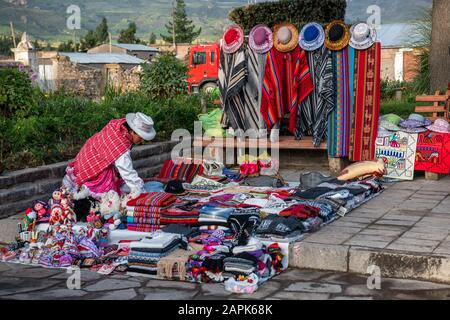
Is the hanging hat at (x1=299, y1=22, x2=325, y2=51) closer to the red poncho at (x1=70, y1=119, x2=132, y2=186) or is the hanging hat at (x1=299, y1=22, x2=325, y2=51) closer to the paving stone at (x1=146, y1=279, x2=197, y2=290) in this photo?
the red poncho at (x1=70, y1=119, x2=132, y2=186)

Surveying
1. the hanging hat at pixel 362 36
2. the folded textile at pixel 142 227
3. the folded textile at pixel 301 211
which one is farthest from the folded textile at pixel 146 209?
the hanging hat at pixel 362 36

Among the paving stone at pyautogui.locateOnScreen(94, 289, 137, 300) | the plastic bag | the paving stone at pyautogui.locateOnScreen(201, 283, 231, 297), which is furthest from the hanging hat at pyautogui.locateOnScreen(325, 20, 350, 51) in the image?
the paving stone at pyautogui.locateOnScreen(94, 289, 137, 300)

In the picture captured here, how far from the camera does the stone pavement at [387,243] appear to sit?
5250 millimetres

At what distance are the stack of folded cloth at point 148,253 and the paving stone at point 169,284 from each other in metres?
0.15

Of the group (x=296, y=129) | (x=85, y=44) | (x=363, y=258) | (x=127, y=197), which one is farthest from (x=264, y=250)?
(x=85, y=44)

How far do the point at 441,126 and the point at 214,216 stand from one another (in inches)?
149

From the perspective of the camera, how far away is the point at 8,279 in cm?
552

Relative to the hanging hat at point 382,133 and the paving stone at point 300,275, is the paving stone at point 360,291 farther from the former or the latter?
the hanging hat at point 382,133

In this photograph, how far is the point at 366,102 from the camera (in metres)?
9.15

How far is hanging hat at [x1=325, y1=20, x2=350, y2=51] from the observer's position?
29.7 ft

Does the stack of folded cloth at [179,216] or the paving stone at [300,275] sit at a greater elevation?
the stack of folded cloth at [179,216]

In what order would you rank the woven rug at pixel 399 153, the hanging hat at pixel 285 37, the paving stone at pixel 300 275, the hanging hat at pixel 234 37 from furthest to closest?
1. the hanging hat at pixel 234 37
2. the hanging hat at pixel 285 37
3. the woven rug at pixel 399 153
4. the paving stone at pixel 300 275

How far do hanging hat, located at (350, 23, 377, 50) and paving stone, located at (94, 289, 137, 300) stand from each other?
5.28 metres
